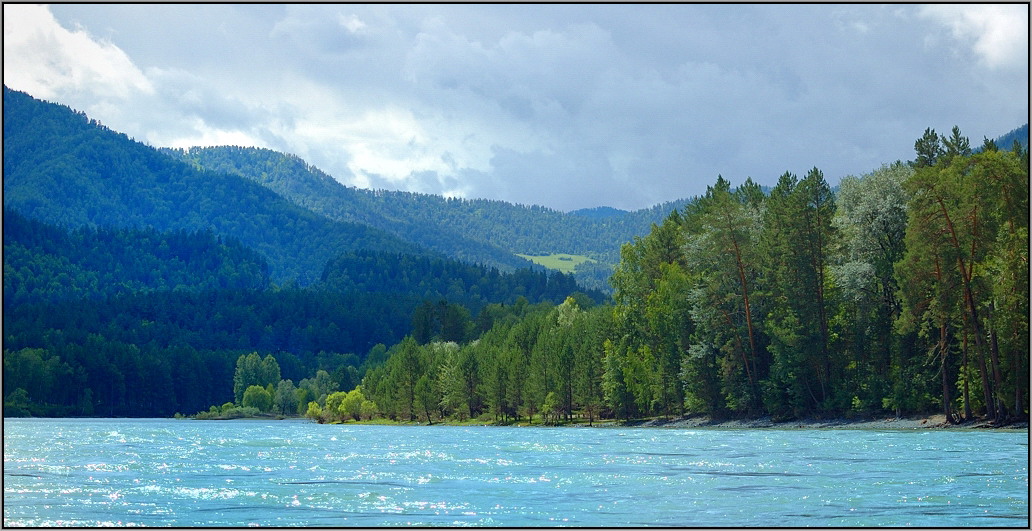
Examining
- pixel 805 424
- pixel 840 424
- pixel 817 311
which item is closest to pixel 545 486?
pixel 840 424

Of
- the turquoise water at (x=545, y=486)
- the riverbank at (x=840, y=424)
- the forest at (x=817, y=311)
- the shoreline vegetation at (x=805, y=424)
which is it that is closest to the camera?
the turquoise water at (x=545, y=486)

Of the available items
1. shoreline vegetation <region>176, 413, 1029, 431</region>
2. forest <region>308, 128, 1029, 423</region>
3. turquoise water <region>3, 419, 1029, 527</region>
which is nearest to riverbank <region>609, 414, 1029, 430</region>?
shoreline vegetation <region>176, 413, 1029, 431</region>

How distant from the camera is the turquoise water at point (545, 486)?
28547mm

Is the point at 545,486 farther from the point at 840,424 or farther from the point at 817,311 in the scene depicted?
the point at 817,311

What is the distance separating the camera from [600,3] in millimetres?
36625

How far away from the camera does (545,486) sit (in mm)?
36875

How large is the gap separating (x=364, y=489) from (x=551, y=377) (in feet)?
267

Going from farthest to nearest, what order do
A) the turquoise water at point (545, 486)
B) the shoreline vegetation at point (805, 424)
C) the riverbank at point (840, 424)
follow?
the riverbank at point (840, 424)
the shoreline vegetation at point (805, 424)
the turquoise water at point (545, 486)

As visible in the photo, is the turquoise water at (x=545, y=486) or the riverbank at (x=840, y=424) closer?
the turquoise water at (x=545, y=486)

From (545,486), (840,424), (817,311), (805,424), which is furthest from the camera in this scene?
(817,311)

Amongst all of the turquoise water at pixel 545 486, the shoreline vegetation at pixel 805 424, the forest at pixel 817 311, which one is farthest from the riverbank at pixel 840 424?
the turquoise water at pixel 545 486

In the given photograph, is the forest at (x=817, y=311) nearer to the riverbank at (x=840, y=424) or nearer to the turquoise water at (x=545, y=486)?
the riverbank at (x=840, y=424)

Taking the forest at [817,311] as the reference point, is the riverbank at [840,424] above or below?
below

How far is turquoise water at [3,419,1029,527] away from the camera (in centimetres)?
2855
